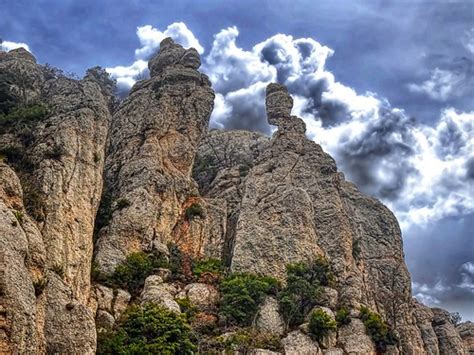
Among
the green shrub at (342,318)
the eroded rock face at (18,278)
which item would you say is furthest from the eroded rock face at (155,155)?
the eroded rock face at (18,278)

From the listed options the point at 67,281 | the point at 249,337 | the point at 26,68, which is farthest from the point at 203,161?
the point at 67,281

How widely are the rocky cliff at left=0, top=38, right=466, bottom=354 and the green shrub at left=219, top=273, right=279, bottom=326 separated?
319mm

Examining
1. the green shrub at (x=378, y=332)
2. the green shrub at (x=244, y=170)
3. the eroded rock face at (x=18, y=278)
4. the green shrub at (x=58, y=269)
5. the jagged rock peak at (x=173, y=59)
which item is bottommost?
the eroded rock face at (x=18, y=278)

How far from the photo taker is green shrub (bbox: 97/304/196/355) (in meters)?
43.2

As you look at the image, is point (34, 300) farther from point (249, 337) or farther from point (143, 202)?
point (143, 202)

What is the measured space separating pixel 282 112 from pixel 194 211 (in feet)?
87.0

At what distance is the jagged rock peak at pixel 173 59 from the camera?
89.8m

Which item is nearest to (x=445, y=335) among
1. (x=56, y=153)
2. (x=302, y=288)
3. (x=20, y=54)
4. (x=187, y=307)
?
(x=302, y=288)

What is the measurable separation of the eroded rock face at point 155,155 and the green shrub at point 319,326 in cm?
1773

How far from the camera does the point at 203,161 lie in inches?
3602

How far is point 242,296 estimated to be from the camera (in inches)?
2265

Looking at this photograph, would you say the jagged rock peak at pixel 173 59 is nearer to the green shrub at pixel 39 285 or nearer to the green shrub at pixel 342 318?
the green shrub at pixel 342 318

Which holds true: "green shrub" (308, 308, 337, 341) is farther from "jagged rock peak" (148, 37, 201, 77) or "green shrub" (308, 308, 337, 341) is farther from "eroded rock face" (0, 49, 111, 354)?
"jagged rock peak" (148, 37, 201, 77)

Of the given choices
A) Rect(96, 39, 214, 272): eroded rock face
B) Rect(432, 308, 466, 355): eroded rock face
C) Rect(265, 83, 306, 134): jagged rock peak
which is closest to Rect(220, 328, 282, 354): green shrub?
Rect(96, 39, 214, 272): eroded rock face
